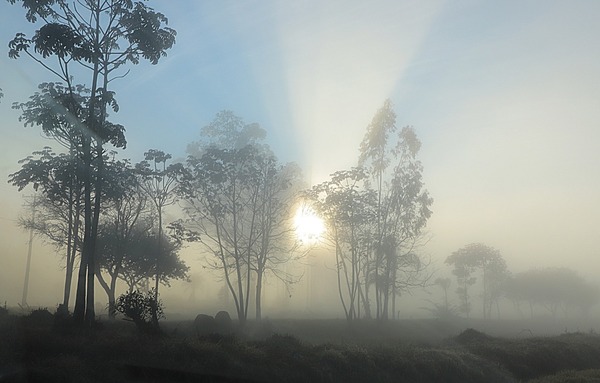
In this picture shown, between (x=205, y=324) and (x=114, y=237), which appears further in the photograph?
(x=114, y=237)

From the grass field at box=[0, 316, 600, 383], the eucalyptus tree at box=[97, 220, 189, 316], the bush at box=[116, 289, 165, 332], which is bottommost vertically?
the grass field at box=[0, 316, 600, 383]

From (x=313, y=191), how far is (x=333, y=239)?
5293mm

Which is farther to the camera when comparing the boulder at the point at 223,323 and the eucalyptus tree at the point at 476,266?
the eucalyptus tree at the point at 476,266

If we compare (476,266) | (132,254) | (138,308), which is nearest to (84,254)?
(138,308)

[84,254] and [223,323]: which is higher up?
[84,254]

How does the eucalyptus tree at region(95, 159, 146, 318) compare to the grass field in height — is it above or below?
above

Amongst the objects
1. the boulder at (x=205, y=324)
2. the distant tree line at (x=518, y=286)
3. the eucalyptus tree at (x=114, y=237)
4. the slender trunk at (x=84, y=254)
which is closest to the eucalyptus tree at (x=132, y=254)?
the eucalyptus tree at (x=114, y=237)

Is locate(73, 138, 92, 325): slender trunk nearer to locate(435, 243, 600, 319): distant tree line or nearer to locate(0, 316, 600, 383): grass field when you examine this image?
locate(0, 316, 600, 383): grass field

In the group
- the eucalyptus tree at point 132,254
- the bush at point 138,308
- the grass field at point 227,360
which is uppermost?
the eucalyptus tree at point 132,254

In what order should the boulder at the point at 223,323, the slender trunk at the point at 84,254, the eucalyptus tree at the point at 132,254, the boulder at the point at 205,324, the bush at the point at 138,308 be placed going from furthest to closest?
1. the eucalyptus tree at the point at 132,254
2. the boulder at the point at 223,323
3. the boulder at the point at 205,324
4. the slender trunk at the point at 84,254
5. the bush at the point at 138,308

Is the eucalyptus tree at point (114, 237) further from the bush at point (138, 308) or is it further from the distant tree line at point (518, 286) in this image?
the distant tree line at point (518, 286)

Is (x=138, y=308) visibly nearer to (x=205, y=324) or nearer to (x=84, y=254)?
(x=84, y=254)

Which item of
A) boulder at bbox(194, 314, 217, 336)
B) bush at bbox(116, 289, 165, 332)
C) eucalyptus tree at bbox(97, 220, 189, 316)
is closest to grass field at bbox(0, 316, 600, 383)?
bush at bbox(116, 289, 165, 332)

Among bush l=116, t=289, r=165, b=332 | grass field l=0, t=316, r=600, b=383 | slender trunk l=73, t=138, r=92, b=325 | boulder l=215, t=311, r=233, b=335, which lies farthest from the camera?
boulder l=215, t=311, r=233, b=335
